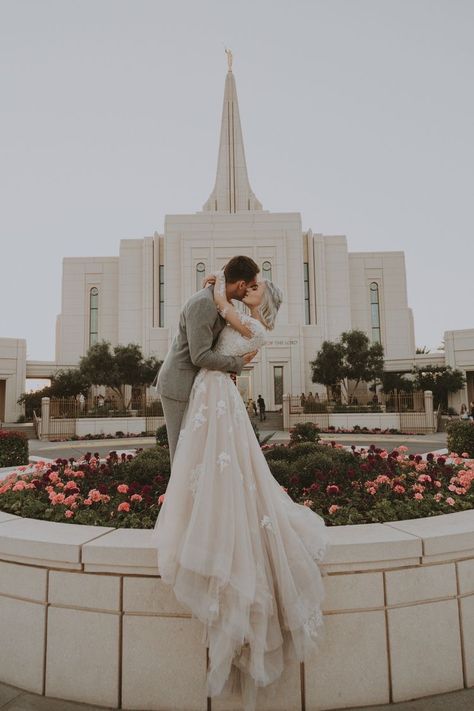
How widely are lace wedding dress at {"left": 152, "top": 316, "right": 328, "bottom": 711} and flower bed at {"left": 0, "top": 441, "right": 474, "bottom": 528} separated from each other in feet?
3.18

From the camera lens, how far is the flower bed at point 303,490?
11.5 feet

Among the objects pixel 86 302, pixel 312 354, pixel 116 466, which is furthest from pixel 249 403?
pixel 116 466

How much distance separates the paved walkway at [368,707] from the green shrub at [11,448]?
274 inches

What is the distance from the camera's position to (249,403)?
93.4 ft

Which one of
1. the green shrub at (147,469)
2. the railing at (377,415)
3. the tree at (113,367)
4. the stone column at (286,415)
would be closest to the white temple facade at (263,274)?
the tree at (113,367)

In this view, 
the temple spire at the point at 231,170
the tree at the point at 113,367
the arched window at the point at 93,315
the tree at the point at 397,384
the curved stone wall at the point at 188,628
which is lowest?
the curved stone wall at the point at 188,628

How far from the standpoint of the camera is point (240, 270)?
284 cm

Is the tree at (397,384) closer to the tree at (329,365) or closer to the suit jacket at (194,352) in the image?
the tree at (329,365)

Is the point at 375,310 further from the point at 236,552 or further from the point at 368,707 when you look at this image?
the point at 236,552

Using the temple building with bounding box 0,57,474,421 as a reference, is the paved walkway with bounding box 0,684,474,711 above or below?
below

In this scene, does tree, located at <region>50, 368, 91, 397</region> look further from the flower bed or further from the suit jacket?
the suit jacket


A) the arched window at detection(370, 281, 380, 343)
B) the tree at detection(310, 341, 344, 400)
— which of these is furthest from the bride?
the arched window at detection(370, 281, 380, 343)

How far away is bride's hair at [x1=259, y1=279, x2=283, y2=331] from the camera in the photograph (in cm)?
292

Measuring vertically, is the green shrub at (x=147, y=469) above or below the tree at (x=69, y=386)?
below
